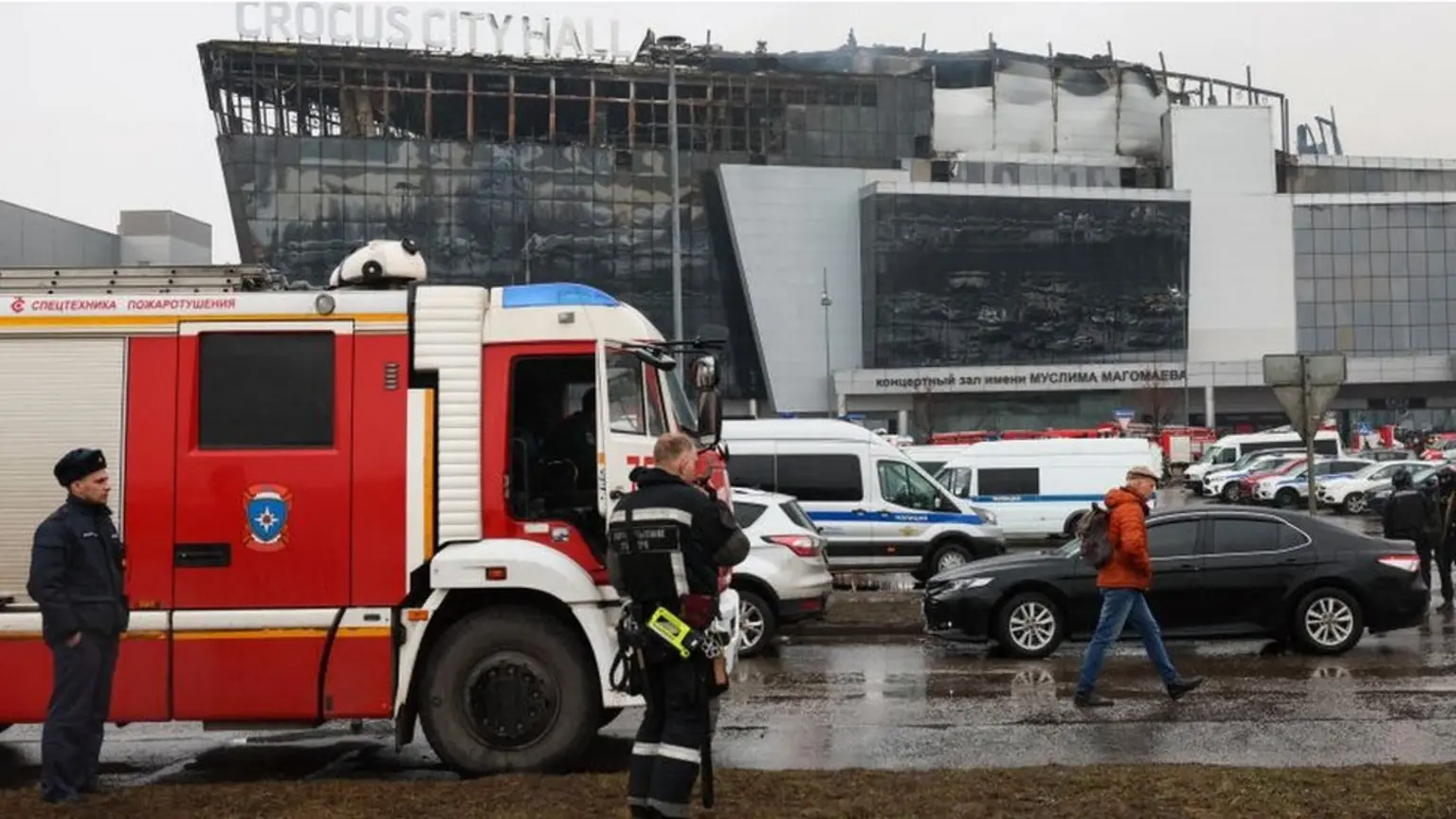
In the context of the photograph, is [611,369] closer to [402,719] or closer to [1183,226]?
[402,719]

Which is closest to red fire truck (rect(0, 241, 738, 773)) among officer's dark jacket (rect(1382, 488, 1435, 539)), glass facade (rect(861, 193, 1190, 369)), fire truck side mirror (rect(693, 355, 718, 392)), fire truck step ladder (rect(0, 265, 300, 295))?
fire truck step ladder (rect(0, 265, 300, 295))

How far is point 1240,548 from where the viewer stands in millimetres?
12445

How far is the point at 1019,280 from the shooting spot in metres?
85.2

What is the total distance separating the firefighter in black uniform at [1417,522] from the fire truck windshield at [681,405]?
1086 cm

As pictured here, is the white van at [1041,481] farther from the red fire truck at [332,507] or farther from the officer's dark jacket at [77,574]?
the officer's dark jacket at [77,574]

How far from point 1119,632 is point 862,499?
34.6 feet

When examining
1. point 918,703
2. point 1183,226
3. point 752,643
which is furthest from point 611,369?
point 1183,226

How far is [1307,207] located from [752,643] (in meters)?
87.3

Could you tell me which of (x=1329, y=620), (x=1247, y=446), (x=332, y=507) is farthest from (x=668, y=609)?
(x=1247, y=446)

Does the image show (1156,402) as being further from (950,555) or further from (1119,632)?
(1119,632)

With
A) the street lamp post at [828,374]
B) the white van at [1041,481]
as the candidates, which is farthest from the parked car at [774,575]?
the street lamp post at [828,374]

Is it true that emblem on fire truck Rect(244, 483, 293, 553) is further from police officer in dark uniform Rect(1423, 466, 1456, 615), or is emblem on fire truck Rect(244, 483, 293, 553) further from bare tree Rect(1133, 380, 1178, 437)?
bare tree Rect(1133, 380, 1178, 437)

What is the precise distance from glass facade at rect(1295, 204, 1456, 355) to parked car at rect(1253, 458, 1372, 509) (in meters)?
54.9

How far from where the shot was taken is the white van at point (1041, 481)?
→ 27906 millimetres
